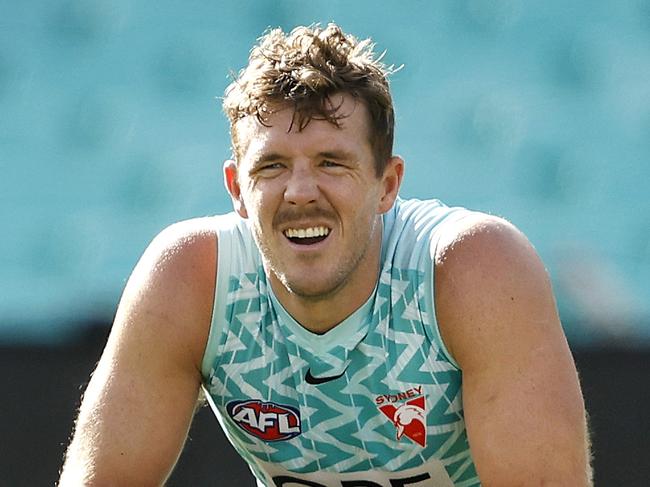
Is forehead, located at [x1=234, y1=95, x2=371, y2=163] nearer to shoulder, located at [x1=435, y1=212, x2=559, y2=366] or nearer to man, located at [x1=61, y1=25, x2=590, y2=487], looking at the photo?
man, located at [x1=61, y1=25, x2=590, y2=487]

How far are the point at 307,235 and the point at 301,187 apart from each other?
137mm

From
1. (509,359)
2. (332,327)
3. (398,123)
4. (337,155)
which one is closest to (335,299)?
(332,327)

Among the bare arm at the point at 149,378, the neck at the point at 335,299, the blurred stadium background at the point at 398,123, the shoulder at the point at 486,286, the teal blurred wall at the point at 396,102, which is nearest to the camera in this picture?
the shoulder at the point at 486,286

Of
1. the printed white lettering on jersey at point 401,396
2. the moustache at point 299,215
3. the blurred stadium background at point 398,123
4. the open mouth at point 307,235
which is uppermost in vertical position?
the blurred stadium background at point 398,123

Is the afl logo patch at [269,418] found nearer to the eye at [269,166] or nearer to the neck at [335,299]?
the neck at [335,299]

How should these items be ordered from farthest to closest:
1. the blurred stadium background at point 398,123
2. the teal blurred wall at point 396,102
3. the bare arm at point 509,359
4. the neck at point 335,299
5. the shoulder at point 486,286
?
the teal blurred wall at point 396,102 < the blurred stadium background at point 398,123 < the neck at point 335,299 < the shoulder at point 486,286 < the bare arm at point 509,359

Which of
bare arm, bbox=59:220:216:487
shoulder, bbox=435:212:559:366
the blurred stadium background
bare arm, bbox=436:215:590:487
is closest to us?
bare arm, bbox=436:215:590:487

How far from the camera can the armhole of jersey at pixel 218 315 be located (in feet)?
12.7

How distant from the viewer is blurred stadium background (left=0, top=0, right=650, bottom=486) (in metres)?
8.40

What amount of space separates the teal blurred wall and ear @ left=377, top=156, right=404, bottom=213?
4.50m

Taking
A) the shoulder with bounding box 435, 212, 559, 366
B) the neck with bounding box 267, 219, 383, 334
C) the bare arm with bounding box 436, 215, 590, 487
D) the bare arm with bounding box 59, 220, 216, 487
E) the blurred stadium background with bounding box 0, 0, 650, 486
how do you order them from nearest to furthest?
1. the bare arm with bounding box 436, 215, 590, 487
2. the shoulder with bounding box 435, 212, 559, 366
3. the bare arm with bounding box 59, 220, 216, 487
4. the neck with bounding box 267, 219, 383, 334
5. the blurred stadium background with bounding box 0, 0, 650, 486

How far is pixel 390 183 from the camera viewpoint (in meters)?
3.95

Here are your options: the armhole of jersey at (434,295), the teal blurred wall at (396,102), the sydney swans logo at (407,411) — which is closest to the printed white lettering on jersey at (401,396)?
the sydney swans logo at (407,411)

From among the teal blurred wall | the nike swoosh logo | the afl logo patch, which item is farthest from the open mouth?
the teal blurred wall
